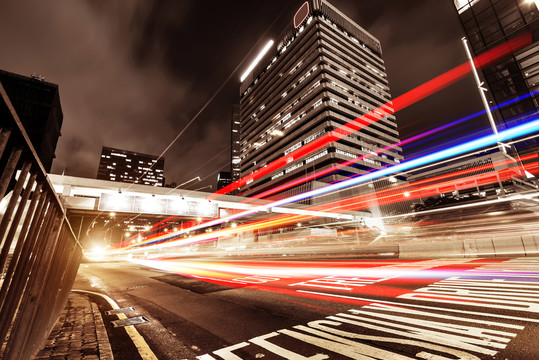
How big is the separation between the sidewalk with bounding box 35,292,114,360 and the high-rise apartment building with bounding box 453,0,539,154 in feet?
136

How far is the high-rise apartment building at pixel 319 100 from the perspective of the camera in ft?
265

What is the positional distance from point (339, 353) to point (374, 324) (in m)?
1.33

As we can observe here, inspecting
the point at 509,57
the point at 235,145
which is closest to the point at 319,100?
the point at 509,57

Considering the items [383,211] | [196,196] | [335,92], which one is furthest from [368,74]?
[196,196]

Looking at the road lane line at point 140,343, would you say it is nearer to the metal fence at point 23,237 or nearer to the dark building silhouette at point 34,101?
the metal fence at point 23,237

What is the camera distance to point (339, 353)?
3092mm

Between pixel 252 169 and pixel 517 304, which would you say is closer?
pixel 517 304

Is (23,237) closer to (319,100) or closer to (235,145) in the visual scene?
(319,100)

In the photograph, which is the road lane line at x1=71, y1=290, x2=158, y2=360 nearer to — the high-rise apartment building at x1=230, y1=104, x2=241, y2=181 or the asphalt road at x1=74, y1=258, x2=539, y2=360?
the asphalt road at x1=74, y1=258, x2=539, y2=360

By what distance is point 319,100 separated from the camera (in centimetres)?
8212

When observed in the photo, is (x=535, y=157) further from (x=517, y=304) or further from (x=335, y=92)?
(x=335, y=92)

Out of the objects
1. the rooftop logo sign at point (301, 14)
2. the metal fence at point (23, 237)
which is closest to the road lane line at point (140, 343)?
the metal fence at point (23, 237)

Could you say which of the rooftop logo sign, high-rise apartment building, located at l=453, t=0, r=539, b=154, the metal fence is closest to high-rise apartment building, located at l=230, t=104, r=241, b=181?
the rooftop logo sign

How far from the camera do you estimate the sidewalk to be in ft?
11.4
